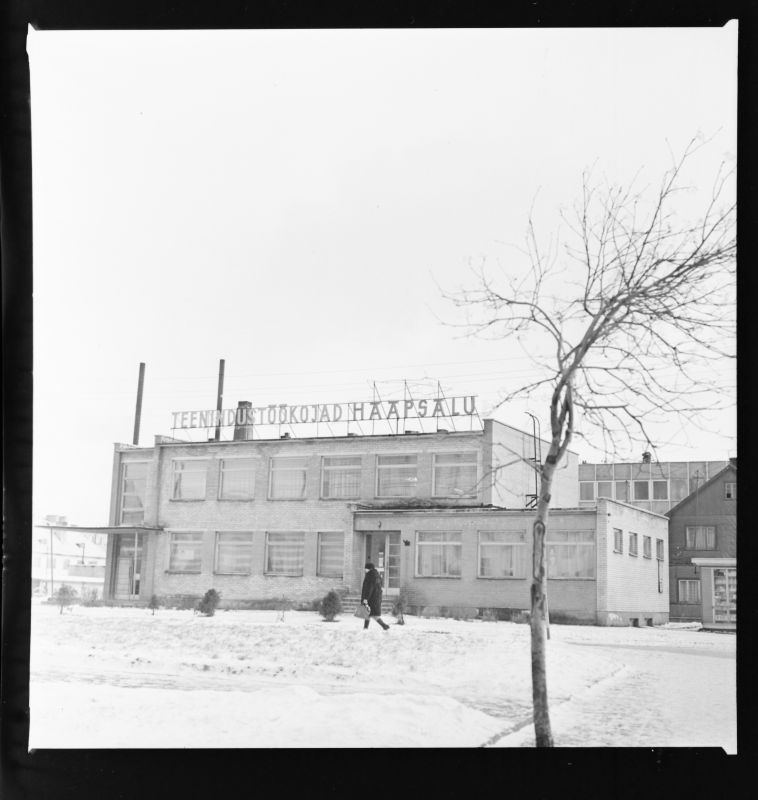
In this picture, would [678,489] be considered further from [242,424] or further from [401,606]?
[242,424]

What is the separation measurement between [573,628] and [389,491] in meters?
Result: 1.88

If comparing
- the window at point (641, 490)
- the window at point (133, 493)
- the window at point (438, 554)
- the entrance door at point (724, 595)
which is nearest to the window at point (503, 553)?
the window at point (438, 554)

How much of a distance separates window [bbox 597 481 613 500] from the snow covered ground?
112cm

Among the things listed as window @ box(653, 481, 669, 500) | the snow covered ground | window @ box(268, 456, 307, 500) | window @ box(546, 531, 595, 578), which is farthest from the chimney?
window @ box(653, 481, 669, 500)

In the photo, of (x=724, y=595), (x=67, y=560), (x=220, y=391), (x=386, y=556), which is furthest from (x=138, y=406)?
(x=724, y=595)

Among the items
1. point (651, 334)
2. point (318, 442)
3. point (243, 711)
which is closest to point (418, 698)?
point (243, 711)

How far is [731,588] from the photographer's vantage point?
7.43 meters

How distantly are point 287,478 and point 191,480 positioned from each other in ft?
2.80

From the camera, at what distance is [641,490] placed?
721 cm

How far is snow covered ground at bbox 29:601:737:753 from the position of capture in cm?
659

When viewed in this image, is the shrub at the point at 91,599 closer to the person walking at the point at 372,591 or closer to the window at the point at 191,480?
the window at the point at 191,480

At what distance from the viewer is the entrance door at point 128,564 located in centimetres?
841
